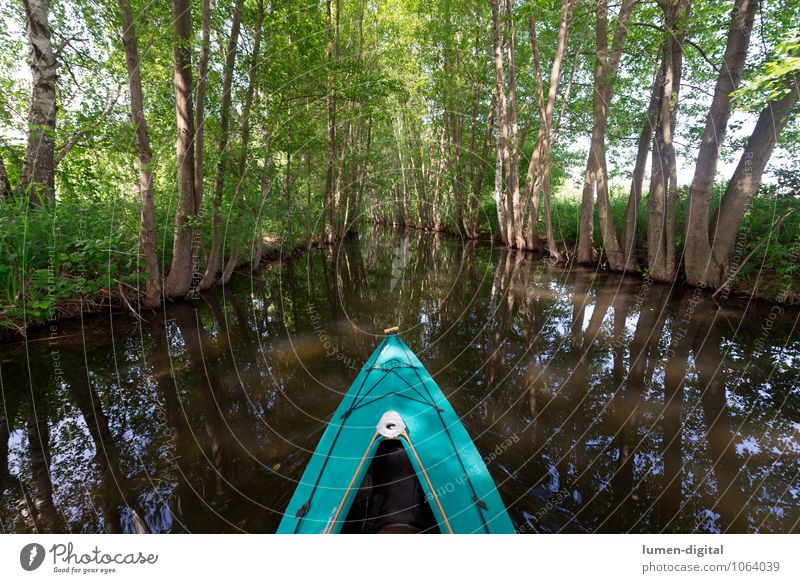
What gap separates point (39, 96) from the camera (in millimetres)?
7203

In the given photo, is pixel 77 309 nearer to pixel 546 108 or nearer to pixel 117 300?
pixel 117 300

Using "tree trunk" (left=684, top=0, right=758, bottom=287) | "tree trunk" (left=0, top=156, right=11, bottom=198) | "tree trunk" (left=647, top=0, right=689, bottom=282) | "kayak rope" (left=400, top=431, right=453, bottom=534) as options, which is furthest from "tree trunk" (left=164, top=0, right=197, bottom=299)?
"tree trunk" (left=684, top=0, right=758, bottom=287)

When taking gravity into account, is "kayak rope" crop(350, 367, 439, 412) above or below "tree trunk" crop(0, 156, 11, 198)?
below

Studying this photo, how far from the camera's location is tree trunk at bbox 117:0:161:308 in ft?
21.1

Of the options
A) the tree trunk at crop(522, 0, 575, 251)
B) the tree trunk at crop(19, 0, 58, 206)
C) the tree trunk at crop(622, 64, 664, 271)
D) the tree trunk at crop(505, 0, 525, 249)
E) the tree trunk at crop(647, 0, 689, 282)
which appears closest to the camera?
the tree trunk at crop(19, 0, 58, 206)

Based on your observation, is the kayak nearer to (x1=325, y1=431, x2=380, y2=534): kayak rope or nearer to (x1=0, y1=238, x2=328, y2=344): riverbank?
(x1=325, y1=431, x2=380, y2=534): kayak rope

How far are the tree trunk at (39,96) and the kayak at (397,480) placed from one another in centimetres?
851

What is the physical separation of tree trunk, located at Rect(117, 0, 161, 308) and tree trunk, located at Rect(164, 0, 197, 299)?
0.68 metres

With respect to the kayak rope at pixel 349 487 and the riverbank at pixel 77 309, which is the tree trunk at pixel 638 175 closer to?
the kayak rope at pixel 349 487

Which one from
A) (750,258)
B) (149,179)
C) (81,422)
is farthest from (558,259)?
(81,422)

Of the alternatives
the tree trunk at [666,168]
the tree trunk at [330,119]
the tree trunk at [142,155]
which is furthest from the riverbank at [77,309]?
the tree trunk at [666,168]

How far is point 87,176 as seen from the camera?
26.8 ft

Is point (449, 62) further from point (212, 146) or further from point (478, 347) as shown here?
point (478, 347)

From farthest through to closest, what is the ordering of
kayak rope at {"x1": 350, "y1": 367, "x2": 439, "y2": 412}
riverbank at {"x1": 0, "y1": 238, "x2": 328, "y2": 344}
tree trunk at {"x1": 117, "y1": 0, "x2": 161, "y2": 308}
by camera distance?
tree trunk at {"x1": 117, "y1": 0, "x2": 161, "y2": 308} < riverbank at {"x1": 0, "y1": 238, "x2": 328, "y2": 344} < kayak rope at {"x1": 350, "y1": 367, "x2": 439, "y2": 412}
